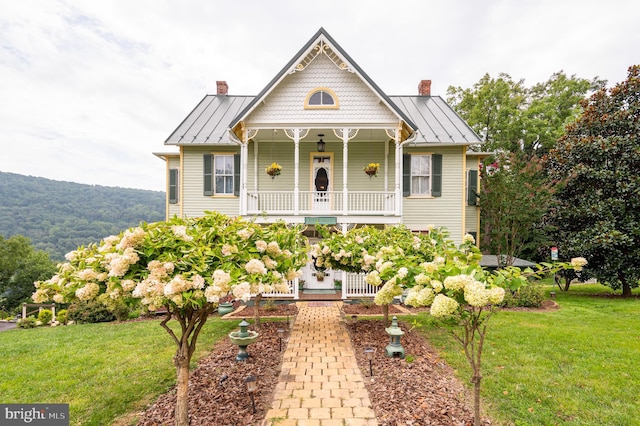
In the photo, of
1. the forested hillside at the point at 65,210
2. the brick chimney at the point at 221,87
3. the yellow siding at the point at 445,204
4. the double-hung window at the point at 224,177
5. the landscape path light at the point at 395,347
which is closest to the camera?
the landscape path light at the point at 395,347

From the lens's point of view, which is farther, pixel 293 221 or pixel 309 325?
pixel 293 221

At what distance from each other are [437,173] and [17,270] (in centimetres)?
3620

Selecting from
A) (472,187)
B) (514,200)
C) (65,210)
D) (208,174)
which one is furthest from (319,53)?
(65,210)

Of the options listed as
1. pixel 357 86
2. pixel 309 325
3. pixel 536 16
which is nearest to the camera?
pixel 309 325

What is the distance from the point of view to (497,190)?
1048cm

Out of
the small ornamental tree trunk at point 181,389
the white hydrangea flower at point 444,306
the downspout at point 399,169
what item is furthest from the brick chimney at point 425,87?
the small ornamental tree trunk at point 181,389

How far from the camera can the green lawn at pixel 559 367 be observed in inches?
133

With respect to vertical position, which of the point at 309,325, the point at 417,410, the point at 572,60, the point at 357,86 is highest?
the point at 572,60

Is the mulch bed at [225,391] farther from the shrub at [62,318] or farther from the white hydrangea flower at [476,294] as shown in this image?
the shrub at [62,318]

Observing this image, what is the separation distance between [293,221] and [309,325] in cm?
379

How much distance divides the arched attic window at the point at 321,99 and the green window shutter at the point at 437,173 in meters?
4.38

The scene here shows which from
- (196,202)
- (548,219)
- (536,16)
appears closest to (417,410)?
(196,202)

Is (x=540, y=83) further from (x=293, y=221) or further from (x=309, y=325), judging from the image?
(x=309, y=325)

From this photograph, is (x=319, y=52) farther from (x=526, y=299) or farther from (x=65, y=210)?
(x=65, y=210)
